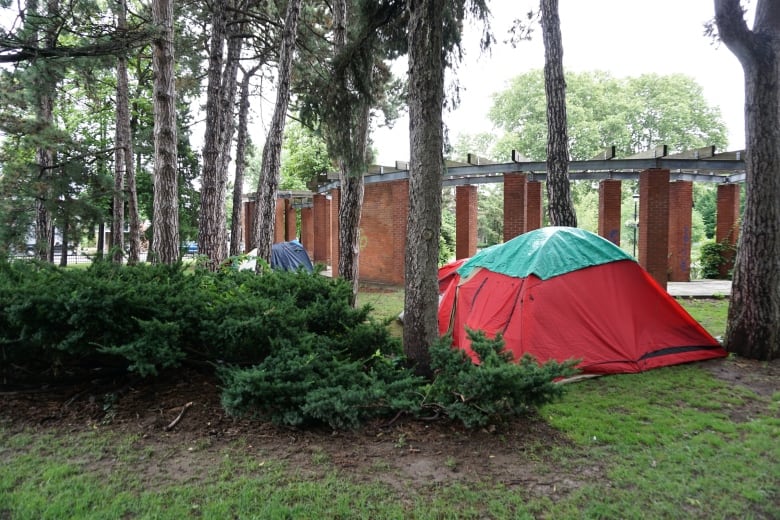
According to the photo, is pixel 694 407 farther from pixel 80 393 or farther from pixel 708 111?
pixel 708 111

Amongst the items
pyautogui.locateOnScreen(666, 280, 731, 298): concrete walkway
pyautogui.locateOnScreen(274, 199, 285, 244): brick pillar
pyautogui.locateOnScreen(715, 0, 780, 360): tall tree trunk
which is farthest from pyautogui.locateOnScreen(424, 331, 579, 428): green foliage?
pyautogui.locateOnScreen(274, 199, 285, 244): brick pillar

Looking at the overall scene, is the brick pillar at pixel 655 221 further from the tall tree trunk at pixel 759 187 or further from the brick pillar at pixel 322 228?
the brick pillar at pixel 322 228

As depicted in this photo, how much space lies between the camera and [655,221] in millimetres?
14016

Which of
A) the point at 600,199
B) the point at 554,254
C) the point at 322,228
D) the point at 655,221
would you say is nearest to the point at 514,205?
the point at 600,199

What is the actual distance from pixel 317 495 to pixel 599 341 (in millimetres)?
4627

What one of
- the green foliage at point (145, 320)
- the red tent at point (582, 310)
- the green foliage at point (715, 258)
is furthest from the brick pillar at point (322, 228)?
the green foliage at point (145, 320)

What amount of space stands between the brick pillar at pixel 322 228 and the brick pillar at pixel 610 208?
12.8 metres

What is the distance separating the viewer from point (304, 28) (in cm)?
1332

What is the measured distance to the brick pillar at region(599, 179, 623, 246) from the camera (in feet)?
50.9

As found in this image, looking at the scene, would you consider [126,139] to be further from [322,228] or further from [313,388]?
[313,388]

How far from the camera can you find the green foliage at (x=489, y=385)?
3558mm

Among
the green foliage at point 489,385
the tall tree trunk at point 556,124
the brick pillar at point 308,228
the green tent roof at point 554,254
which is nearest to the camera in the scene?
the green foliage at point 489,385

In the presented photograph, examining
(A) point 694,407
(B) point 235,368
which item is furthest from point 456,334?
(B) point 235,368

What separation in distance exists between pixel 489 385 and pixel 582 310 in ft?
10.4
